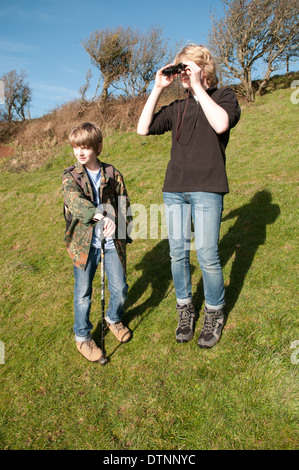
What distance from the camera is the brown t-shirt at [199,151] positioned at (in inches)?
97.3

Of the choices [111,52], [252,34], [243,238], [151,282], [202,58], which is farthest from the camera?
[111,52]

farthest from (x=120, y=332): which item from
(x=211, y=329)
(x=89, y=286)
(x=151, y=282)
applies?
(x=151, y=282)

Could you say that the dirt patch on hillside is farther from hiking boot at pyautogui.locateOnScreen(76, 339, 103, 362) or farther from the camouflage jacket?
hiking boot at pyautogui.locateOnScreen(76, 339, 103, 362)

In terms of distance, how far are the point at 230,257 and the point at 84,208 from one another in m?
2.33

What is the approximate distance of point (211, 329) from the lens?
111 inches

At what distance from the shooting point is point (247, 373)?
97.2 inches

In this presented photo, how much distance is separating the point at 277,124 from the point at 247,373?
27.0ft

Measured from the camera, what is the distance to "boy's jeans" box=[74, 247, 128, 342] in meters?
2.79

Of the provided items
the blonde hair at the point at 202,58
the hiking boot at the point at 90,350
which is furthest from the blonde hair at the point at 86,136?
the hiking boot at the point at 90,350

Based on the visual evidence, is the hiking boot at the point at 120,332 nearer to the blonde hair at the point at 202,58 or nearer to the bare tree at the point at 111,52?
the blonde hair at the point at 202,58

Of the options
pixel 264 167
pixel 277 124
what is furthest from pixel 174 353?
pixel 277 124

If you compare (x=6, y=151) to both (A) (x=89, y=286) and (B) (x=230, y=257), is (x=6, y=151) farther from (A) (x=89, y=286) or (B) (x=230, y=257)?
(A) (x=89, y=286)

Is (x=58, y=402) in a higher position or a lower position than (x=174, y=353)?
lower

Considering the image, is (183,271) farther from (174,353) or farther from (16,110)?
(16,110)
